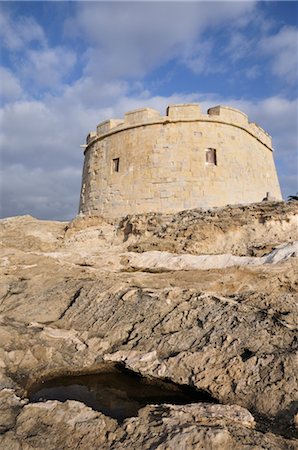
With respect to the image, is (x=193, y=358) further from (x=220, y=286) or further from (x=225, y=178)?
(x=225, y=178)

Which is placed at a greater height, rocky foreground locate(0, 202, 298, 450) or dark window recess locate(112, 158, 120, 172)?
dark window recess locate(112, 158, 120, 172)

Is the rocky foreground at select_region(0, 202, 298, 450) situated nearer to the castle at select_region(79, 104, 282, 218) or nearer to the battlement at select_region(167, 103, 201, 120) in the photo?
the castle at select_region(79, 104, 282, 218)

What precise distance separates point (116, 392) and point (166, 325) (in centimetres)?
147

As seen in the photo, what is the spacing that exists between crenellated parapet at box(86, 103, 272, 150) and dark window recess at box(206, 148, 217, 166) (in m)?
1.15

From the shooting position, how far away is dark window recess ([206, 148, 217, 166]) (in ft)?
43.2

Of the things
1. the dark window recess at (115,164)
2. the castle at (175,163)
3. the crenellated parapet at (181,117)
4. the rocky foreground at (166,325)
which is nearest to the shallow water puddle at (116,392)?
the rocky foreground at (166,325)

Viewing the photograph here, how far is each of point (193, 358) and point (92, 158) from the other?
37.2ft

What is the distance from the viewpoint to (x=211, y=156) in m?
13.2

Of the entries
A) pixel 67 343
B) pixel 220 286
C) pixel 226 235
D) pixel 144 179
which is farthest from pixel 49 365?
pixel 144 179

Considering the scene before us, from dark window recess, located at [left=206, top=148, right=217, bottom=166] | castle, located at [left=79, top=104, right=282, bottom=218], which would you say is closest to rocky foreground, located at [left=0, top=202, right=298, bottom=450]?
castle, located at [left=79, top=104, right=282, bottom=218]

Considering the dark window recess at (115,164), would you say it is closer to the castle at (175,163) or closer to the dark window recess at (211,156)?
the castle at (175,163)

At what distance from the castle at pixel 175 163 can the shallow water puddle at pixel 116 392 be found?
24.3 ft

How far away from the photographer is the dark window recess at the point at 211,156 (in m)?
13.2

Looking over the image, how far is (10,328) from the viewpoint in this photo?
6.75m
